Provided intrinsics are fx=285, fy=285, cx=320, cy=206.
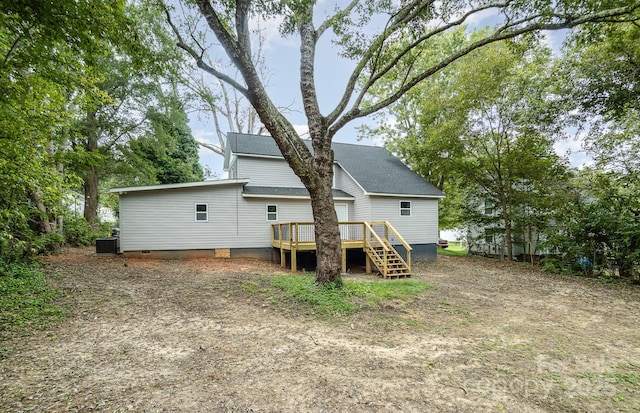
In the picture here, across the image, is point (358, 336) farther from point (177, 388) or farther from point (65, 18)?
point (65, 18)

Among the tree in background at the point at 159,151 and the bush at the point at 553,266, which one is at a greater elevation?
the tree in background at the point at 159,151

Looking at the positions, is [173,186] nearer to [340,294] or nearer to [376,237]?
[376,237]

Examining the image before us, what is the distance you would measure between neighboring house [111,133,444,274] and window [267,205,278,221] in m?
0.05

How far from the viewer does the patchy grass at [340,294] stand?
562cm

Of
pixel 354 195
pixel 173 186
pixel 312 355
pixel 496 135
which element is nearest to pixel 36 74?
pixel 173 186

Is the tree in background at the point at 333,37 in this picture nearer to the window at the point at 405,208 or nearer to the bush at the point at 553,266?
the window at the point at 405,208

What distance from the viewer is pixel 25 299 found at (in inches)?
205

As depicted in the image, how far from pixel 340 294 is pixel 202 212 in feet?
27.6

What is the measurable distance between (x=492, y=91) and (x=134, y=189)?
15.6 m

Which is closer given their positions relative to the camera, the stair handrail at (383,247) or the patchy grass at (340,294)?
the patchy grass at (340,294)

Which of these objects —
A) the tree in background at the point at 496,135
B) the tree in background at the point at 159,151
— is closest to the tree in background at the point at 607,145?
the tree in background at the point at 496,135

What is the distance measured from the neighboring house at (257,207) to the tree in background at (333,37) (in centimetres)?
422

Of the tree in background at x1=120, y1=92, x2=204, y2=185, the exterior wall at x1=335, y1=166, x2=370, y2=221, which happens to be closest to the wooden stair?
the exterior wall at x1=335, y1=166, x2=370, y2=221

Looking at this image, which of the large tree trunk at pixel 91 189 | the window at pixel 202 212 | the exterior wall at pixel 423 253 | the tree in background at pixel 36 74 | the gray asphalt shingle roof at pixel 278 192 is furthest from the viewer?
the large tree trunk at pixel 91 189
